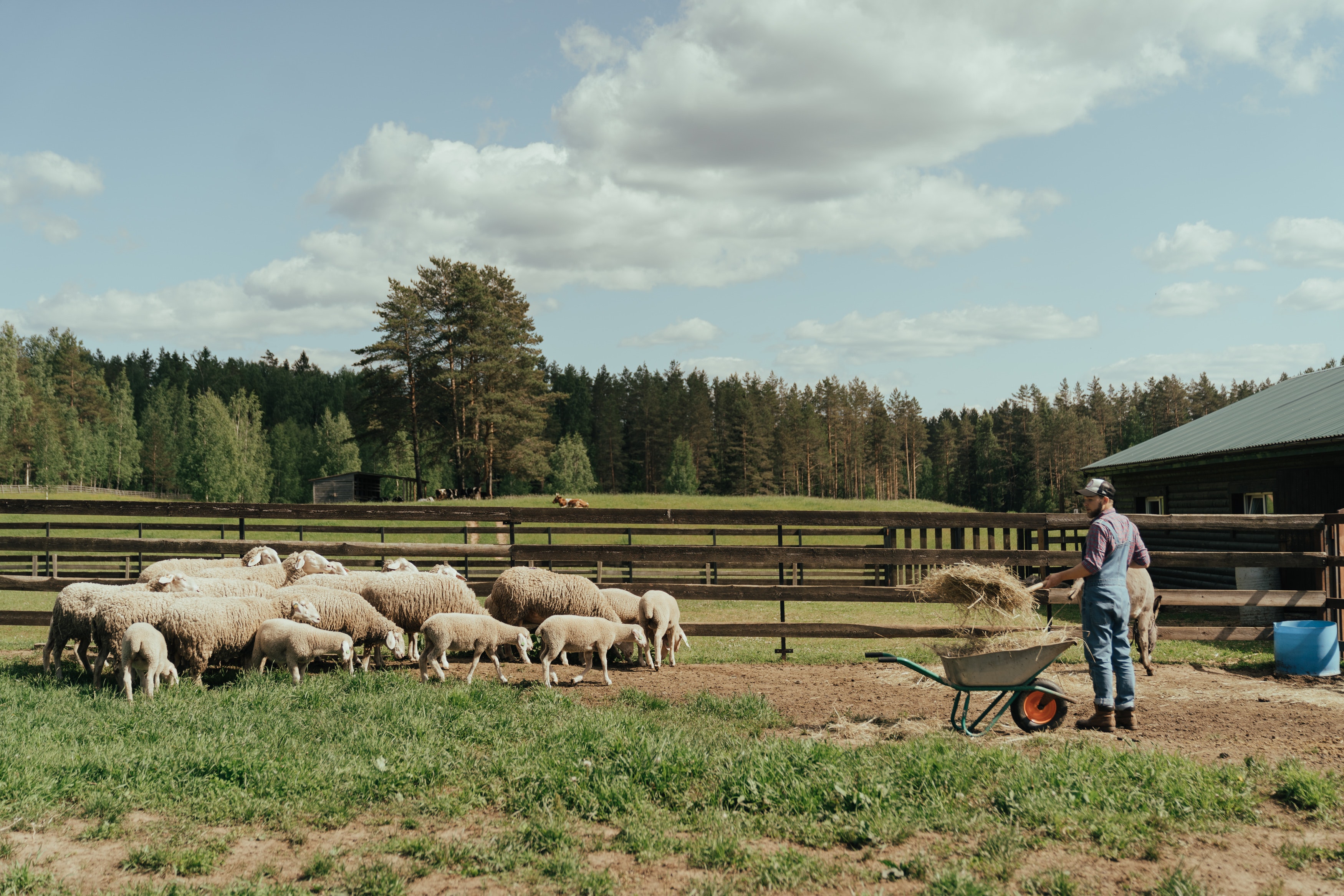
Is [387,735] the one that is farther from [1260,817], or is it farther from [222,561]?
[222,561]

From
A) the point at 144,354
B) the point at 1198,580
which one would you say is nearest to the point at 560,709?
the point at 1198,580

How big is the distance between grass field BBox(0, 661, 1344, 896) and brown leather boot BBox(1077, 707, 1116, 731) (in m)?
0.62

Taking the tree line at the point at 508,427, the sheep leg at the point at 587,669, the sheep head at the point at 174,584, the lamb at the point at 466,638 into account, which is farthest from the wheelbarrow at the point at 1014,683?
the tree line at the point at 508,427

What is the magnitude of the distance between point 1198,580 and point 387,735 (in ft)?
67.2

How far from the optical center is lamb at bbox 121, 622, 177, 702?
7.09 meters

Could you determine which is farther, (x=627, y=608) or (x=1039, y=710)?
(x=627, y=608)

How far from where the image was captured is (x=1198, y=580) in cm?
1977

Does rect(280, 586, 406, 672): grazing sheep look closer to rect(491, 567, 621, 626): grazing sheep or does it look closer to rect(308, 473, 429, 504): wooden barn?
rect(491, 567, 621, 626): grazing sheep

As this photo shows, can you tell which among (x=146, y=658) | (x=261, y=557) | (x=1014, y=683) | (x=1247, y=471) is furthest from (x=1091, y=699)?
(x=1247, y=471)

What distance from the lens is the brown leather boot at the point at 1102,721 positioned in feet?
21.1

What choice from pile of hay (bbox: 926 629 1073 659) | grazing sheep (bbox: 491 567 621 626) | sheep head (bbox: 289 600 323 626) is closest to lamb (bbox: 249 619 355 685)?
sheep head (bbox: 289 600 323 626)

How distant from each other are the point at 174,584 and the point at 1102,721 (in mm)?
9372

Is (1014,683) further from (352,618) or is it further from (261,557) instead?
(261,557)

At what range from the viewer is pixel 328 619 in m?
8.89
